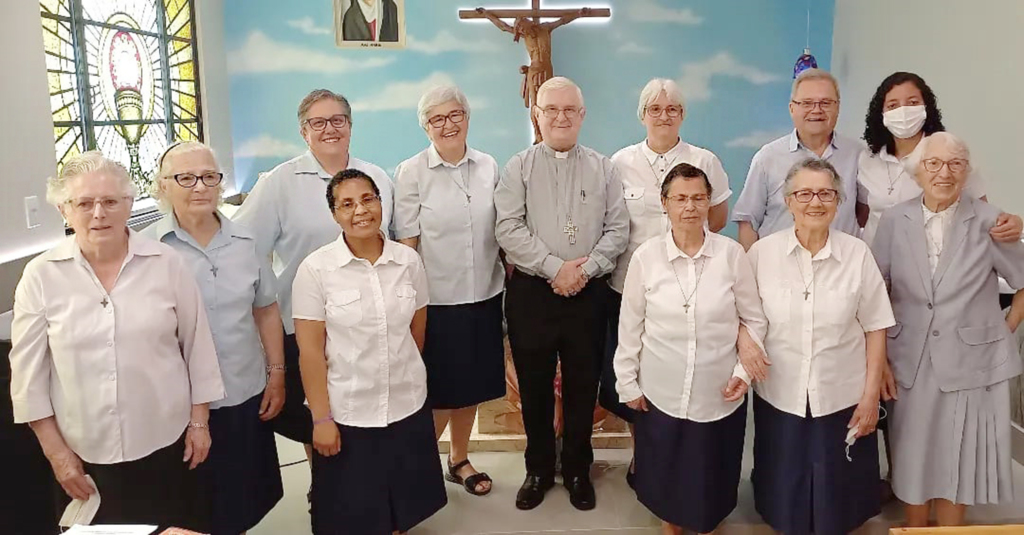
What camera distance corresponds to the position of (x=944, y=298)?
2.32 meters

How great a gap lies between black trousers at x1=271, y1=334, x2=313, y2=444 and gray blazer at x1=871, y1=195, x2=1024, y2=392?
6.58 feet

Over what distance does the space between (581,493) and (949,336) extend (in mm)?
1379

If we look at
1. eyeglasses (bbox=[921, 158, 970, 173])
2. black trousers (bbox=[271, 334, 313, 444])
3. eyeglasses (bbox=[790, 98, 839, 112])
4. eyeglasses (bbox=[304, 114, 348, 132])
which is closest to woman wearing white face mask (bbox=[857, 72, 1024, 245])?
eyeglasses (bbox=[790, 98, 839, 112])

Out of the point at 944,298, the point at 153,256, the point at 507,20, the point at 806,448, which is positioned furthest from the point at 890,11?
the point at 153,256

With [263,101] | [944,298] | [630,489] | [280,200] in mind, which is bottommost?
[630,489]

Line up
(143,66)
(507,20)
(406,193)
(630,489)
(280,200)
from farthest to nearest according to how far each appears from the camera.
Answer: (507,20) < (143,66) < (630,489) < (406,193) < (280,200)

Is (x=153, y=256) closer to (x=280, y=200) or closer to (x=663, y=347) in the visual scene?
(x=280, y=200)

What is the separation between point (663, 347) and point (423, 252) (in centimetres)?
93

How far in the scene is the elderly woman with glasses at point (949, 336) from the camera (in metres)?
2.31

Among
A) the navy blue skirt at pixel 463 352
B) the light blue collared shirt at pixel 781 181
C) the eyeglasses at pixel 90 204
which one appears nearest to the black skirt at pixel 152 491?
the eyeglasses at pixel 90 204

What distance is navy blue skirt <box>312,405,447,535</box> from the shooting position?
7.66 feet

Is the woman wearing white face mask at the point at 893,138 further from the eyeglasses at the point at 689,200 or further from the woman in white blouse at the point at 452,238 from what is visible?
the woman in white blouse at the point at 452,238

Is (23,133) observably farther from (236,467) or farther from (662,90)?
(662,90)

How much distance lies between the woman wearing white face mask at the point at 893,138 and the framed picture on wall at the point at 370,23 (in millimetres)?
3503
